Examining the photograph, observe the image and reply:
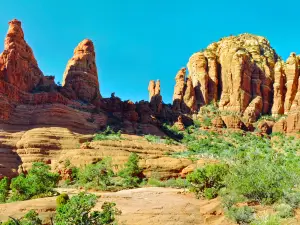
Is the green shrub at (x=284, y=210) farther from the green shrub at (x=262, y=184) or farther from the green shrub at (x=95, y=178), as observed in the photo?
the green shrub at (x=95, y=178)

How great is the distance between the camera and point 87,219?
21109 millimetres

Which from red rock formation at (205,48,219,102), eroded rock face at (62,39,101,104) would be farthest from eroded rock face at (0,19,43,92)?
red rock formation at (205,48,219,102)

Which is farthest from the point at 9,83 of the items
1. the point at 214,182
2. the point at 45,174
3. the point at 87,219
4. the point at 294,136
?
the point at 294,136

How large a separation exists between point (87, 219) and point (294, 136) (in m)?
63.8

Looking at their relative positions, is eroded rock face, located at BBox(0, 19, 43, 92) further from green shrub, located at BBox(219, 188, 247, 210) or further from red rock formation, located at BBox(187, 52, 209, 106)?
green shrub, located at BBox(219, 188, 247, 210)

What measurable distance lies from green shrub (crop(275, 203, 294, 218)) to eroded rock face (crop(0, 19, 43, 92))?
176 ft

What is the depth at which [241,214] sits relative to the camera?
2389 cm

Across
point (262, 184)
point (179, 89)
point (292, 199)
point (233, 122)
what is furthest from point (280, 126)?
point (292, 199)

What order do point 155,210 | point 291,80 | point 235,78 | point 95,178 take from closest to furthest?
point 155,210
point 95,178
point 291,80
point 235,78

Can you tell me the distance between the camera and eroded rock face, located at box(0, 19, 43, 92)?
66.2m

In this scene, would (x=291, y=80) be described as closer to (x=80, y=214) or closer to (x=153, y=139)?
(x=153, y=139)

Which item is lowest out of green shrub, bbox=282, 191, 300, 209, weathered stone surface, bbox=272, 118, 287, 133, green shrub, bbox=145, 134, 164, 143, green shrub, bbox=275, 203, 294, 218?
green shrub, bbox=275, 203, 294, 218

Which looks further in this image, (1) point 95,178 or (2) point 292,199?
(1) point 95,178

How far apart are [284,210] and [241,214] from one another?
2.65 meters
